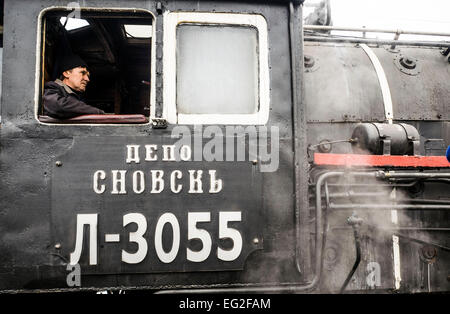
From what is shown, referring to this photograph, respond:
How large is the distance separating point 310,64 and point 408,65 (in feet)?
2.82

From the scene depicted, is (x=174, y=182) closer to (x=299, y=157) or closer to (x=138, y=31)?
(x=299, y=157)

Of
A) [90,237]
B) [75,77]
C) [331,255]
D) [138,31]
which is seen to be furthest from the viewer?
[138,31]

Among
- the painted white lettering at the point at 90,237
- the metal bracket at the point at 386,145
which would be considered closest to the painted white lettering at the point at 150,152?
the painted white lettering at the point at 90,237

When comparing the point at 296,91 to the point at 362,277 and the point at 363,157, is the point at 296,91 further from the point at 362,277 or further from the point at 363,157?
the point at 362,277

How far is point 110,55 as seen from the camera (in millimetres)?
3398

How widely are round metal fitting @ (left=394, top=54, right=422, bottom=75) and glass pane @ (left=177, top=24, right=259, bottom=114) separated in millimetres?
1523

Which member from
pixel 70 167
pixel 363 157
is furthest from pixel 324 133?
pixel 70 167

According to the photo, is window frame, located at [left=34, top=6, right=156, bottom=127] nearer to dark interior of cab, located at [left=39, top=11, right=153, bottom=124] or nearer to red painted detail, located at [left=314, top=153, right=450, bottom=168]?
dark interior of cab, located at [left=39, top=11, right=153, bottom=124]

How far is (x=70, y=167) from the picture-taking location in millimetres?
1958

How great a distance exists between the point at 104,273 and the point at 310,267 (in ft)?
3.96

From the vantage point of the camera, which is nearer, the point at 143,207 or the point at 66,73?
the point at 143,207

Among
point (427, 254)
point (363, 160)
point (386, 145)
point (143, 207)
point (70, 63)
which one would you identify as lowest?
point (427, 254)

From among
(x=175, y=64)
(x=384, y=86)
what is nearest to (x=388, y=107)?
(x=384, y=86)

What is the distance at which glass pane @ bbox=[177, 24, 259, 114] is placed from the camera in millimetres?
2088
